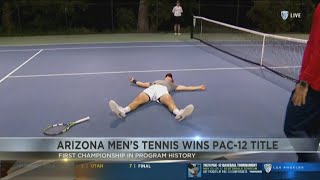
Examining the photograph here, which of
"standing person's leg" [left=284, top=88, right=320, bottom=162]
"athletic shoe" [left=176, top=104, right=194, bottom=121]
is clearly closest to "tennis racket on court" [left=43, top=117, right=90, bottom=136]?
"athletic shoe" [left=176, top=104, right=194, bottom=121]

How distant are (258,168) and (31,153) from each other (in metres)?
0.95

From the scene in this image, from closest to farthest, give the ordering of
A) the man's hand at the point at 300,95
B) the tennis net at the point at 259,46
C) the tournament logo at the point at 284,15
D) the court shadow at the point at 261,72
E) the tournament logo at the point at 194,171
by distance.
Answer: the tournament logo at the point at 194,171, the man's hand at the point at 300,95, the court shadow at the point at 261,72, the tennis net at the point at 259,46, the tournament logo at the point at 284,15

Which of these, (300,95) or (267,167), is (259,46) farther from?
(267,167)

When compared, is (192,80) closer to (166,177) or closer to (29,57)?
(29,57)

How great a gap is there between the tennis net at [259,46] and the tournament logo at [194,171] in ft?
22.3

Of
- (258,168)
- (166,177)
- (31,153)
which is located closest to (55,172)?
(31,153)

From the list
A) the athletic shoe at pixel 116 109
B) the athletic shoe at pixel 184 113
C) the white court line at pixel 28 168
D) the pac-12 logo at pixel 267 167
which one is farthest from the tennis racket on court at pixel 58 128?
the pac-12 logo at pixel 267 167

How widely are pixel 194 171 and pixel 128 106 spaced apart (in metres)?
4.26

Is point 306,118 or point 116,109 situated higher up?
point 306,118

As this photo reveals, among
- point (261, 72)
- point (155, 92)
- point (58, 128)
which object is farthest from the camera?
point (261, 72)

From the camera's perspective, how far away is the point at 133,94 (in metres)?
7.03

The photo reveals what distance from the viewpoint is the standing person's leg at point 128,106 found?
18.2 ft

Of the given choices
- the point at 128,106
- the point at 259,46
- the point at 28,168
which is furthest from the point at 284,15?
the point at 28,168

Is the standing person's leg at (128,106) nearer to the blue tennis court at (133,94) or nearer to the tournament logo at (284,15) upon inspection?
the blue tennis court at (133,94)
